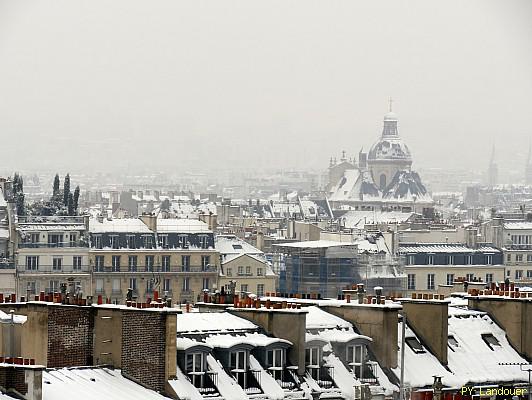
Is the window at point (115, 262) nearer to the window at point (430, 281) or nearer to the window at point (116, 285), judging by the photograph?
the window at point (116, 285)

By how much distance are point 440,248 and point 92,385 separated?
290ft

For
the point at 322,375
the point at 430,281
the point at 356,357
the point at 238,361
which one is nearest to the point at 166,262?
the point at 430,281

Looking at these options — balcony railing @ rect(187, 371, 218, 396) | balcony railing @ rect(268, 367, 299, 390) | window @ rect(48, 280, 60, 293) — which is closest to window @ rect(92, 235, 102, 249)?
window @ rect(48, 280, 60, 293)

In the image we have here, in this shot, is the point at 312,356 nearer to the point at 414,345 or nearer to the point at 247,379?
the point at 247,379

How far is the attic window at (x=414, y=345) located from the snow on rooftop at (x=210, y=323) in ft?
12.0

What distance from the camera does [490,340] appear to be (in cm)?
4181

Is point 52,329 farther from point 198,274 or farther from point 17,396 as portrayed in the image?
point 198,274

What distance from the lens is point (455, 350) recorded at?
41.1 meters

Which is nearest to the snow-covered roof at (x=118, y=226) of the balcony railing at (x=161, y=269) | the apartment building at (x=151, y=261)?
the apartment building at (x=151, y=261)

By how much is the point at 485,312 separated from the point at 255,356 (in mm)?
7637

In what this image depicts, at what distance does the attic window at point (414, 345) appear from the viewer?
4025 cm

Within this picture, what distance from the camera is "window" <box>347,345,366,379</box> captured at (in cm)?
3806

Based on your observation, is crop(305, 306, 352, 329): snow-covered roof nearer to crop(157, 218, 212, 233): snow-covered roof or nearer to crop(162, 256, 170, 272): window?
crop(162, 256, 170, 272): window

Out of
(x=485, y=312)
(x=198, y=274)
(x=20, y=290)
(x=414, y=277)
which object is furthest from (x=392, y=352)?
(x=414, y=277)
